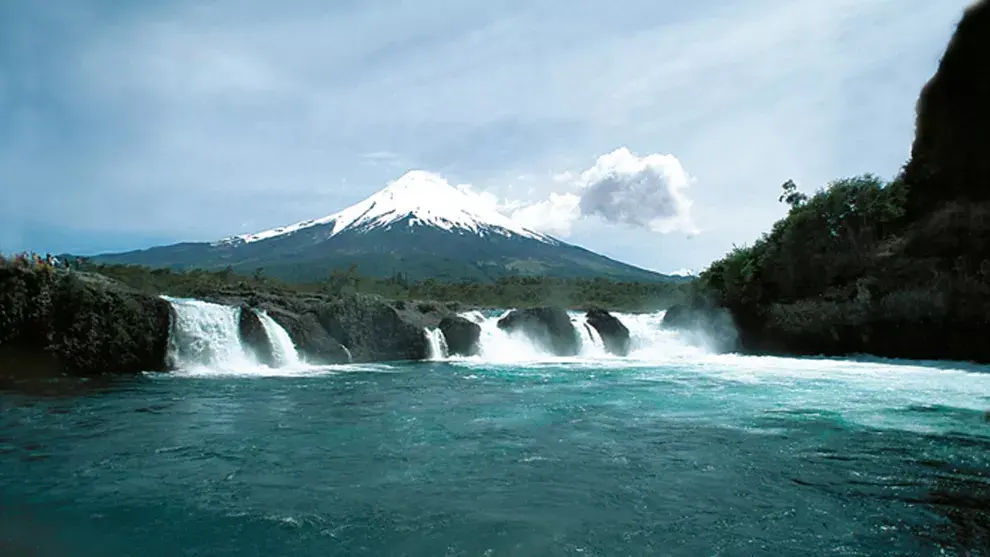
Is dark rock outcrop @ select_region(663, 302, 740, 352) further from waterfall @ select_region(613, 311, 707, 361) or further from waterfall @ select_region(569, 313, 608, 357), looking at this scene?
waterfall @ select_region(569, 313, 608, 357)

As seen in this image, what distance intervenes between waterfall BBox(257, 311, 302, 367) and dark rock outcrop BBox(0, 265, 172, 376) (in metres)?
4.08

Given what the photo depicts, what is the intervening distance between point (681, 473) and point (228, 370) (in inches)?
727

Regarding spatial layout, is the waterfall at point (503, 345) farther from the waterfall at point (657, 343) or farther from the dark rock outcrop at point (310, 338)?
the dark rock outcrop at point (310, 338)

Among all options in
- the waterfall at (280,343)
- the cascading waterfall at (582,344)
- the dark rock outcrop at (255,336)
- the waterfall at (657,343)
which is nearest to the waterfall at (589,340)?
the cascading waterfall at (582,344)

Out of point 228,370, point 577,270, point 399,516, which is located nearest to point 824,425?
point 399,516

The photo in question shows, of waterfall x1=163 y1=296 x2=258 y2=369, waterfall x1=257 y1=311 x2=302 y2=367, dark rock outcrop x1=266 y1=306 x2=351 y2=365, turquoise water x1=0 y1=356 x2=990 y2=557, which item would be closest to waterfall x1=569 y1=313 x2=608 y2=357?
dark rock outcrop x1=266 y1=306 x2=351 y2=365

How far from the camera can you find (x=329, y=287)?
135ft

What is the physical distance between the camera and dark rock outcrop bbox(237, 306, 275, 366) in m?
24.2

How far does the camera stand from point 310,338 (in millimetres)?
26828

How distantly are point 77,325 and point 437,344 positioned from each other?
625 inches

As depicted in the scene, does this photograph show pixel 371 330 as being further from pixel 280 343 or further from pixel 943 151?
pixel 943 151

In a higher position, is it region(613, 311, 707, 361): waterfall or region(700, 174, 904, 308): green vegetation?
region(700, 174, 904, 308): green vegetation

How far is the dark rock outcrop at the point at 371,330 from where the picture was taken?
28.4 meters

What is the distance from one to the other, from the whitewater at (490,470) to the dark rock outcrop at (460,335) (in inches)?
505
